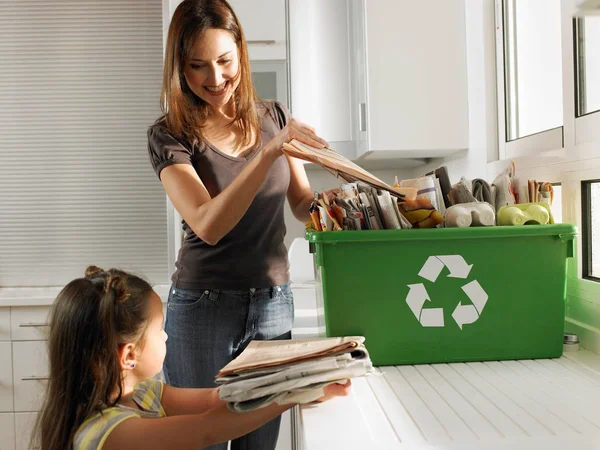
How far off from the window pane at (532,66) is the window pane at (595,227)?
292mm

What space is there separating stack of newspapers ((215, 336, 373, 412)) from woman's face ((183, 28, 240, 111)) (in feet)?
2.53

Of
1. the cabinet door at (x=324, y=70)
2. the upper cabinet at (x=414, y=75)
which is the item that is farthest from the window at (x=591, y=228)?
the cabinet door at (x=324, y=70)

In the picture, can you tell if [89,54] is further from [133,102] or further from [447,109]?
[447,109]

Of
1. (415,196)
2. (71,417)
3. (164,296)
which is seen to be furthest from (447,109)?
(71,417)

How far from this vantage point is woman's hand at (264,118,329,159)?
3.75 feet

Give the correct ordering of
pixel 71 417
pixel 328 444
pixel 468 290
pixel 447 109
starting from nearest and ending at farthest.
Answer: pixel 328 444
pixel 71 417
pixel 468 290
pixel 447 109

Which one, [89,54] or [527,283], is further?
[89,54]

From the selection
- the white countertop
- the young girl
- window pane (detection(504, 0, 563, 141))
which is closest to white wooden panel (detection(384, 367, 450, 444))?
Answer: the white countertop

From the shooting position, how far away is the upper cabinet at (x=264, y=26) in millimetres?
2369

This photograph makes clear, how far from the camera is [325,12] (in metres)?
2.32

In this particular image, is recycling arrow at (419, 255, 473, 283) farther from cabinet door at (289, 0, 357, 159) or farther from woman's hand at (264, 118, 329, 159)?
cabinet door at (289, 0, 357, 159)

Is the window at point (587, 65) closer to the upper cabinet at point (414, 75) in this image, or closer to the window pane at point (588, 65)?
the window pane at point (588, 65)

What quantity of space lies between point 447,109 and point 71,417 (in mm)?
1464

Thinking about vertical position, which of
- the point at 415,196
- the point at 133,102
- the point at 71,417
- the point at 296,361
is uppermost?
the point at 133,102
